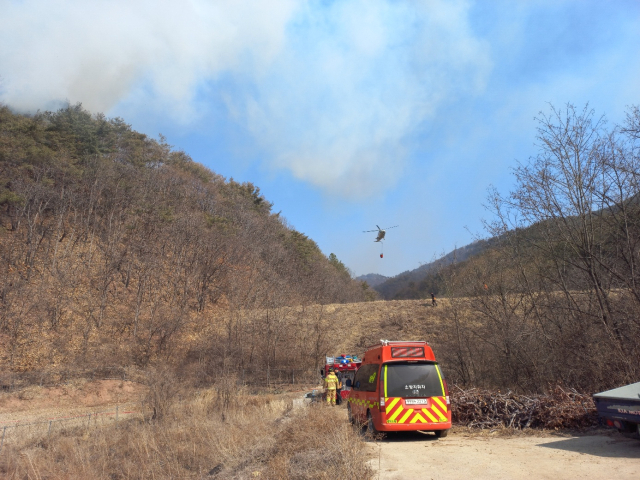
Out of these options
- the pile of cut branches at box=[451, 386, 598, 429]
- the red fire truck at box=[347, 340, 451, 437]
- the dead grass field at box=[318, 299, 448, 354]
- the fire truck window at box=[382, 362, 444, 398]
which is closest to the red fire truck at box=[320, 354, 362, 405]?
the pile of cut branches at box=[451, 386, 598, 429]

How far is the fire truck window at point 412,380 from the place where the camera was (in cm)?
1034

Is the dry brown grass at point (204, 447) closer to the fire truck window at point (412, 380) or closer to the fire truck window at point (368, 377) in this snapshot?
the fire truck window at point (368, 377)

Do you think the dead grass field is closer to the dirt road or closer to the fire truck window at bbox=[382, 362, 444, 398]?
the fire truck window at bbox=[382, 362, 444, 398]

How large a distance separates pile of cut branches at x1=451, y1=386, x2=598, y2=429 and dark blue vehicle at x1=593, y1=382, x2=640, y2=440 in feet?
5.69

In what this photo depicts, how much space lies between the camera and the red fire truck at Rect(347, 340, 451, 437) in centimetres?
1013

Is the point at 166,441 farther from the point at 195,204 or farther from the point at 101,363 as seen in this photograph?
the point at 195,204

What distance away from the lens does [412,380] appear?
10484mm

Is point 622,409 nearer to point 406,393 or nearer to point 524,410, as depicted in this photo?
point 524,410

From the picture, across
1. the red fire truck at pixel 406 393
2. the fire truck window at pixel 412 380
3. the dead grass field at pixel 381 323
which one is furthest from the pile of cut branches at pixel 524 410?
the dead grass field at pixel 381 323

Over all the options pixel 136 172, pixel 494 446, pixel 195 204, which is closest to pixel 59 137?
pixel 136 172

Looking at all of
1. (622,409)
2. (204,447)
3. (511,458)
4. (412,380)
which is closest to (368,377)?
(412,380)

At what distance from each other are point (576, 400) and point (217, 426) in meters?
10.0

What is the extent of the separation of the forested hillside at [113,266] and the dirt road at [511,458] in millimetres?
21948

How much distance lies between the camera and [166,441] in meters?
13.3
